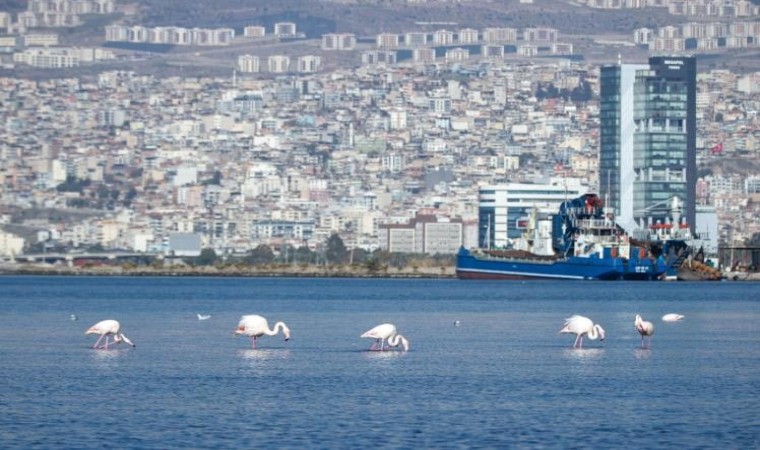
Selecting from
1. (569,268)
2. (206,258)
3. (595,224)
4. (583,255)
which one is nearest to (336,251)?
(206,258)

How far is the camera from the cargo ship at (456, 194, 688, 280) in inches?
4587

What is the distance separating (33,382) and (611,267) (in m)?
84.5

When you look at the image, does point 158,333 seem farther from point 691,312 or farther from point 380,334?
point 691,312

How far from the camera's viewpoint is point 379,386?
3300cm

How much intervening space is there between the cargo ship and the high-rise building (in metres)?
61.8

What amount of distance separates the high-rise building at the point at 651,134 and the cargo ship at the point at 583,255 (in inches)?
2433

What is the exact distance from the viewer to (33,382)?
33625 mm

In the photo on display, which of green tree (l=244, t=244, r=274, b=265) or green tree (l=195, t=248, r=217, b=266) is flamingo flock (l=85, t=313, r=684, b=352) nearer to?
green tree (l=244, t=244, r=274, b=265)

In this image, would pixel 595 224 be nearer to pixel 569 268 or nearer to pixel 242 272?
pixel 569 268

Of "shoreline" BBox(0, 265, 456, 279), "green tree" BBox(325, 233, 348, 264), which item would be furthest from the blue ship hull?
"green tree" BBox(325, 233, 348, 264)

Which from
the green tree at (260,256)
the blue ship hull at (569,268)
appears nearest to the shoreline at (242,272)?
the green tree at (260,256)

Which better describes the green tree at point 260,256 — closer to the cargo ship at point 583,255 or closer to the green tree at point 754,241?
the green tree at point 754,241

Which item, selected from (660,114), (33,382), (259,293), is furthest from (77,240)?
(33,382)

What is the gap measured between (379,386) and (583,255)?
281 ft
